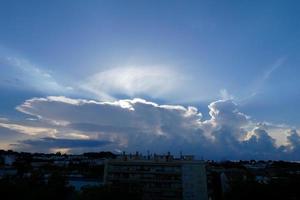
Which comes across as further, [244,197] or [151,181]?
[151,181]

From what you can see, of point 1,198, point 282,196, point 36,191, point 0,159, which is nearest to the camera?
point 1,198

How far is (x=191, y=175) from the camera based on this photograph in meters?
83.4

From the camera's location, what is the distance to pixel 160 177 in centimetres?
8319

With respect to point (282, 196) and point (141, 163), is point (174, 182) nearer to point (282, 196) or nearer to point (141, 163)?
point (141, 163)

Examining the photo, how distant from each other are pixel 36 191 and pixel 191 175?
3755cm

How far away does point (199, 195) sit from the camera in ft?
270

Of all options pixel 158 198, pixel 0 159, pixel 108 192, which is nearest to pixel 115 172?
pixel 158 198

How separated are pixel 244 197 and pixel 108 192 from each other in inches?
965

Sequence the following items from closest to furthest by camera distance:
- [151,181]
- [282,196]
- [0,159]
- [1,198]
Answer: [1,198], [282,196], [151,181], [0,159]

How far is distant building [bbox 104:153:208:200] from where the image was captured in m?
81.7

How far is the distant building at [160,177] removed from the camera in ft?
268

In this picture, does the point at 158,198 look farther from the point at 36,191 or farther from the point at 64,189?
the point at 36,191

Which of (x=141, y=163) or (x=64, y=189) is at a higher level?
(x=141, y=163)

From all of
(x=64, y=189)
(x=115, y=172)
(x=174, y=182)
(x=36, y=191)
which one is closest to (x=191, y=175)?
(x=174, y=182)
